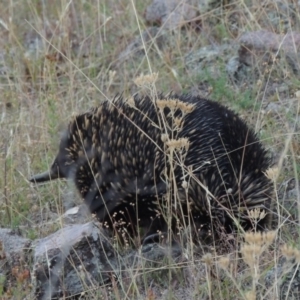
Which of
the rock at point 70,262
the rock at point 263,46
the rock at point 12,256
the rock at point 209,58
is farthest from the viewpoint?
the rock at point 209,58

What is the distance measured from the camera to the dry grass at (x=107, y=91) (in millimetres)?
3158

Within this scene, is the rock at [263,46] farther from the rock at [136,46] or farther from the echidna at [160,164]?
the echidna at [160,164]

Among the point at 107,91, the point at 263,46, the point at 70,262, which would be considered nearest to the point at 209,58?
the point at 263,46

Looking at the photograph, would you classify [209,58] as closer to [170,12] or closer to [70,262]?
[170,12]

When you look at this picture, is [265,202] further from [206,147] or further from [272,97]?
[272,97]

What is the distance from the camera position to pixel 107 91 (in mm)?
5062

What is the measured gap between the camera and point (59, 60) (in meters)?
5.89

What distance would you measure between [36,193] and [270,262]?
1633 millimetres

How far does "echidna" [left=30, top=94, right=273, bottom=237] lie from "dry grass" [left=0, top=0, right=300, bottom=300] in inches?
5.3

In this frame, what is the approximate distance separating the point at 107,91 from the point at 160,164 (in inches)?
67.4

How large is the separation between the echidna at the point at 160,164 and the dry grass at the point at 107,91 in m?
0.13

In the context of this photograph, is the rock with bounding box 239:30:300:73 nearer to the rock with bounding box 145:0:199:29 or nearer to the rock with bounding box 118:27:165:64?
the rock with bounding box 145:0:199:29

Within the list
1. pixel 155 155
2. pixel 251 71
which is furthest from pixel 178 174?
pixel 251 71

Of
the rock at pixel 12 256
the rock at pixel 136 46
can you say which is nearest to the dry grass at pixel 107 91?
the rock at pixel 136 46
